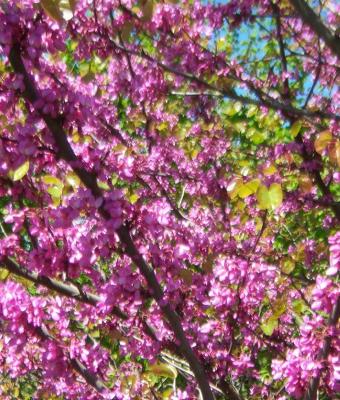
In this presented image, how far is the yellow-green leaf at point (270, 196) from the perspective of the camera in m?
2.00

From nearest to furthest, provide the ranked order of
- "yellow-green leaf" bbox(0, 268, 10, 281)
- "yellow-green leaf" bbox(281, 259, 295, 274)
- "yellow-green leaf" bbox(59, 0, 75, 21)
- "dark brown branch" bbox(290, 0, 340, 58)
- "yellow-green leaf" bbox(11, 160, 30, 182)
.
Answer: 1. "dark brown branch" bbox(290, 0, 340, 58)
2. "yellow-green leaf" bbox(59, 0, 75, 21)
3. "yellow-green leaf" bbox(11, 160, 30, 182)
4. "yellow-green leaf" bbox(0, 268, 10, 281)
5. "yellow-green leaf" bbox(281, 259, 295, 274)

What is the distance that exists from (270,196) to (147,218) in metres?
0.53

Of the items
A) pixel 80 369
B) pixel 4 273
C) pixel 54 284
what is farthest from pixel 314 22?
pixel 80 369

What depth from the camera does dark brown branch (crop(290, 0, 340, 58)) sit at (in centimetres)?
160

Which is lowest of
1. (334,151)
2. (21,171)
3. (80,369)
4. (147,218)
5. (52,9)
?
(80,369)

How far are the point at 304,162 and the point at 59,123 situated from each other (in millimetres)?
2398

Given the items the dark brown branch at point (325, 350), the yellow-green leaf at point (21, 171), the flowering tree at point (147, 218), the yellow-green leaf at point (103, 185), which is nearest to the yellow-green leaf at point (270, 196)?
the flowering tree at point (147, 218)

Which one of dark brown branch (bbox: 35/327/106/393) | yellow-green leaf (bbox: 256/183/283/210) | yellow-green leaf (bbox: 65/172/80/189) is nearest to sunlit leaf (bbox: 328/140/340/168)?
yellow-green leaf (bbox: 256/183/283/210)

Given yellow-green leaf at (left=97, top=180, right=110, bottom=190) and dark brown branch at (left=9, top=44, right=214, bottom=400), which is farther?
yellow-green leaf at (left=97, top=180, right=110, bottom=190)

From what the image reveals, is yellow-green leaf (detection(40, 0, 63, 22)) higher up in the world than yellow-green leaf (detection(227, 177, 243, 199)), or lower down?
lower down

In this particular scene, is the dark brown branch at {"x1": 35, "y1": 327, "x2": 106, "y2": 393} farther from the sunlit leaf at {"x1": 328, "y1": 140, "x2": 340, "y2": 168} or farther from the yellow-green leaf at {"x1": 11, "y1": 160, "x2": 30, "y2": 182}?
the sunlit leaf at {"x1": 328, "y1": 140, "x2": 340, "y2": 168}

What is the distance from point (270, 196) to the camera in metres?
2.01

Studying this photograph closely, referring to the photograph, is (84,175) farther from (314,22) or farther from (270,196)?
(314,22)

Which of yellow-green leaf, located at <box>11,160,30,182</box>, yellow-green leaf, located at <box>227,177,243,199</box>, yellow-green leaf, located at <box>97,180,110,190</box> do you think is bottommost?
yellow-green leaf, located at <box>11,160,30,182</box>
